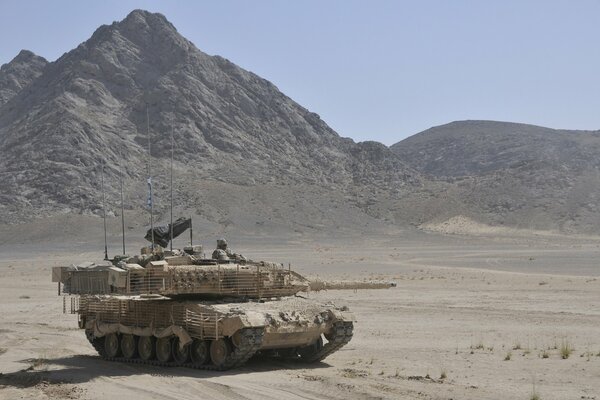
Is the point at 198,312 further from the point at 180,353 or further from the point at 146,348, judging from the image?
the point at 146,348

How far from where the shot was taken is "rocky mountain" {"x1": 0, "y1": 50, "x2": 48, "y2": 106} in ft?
479

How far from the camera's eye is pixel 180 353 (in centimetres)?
1816

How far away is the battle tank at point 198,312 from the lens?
→ 17.2m

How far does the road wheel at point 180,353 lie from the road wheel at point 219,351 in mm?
655

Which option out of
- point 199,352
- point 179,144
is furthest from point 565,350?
point 179,144

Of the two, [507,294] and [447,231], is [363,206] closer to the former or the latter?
[447,231]

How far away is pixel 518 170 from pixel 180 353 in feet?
412

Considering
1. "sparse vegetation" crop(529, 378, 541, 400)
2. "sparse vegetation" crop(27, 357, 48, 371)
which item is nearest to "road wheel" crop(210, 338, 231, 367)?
"sparse vegetation" crop(27, 357, 48, 371)

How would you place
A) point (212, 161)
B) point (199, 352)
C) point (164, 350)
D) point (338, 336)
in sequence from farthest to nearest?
1. point (212, 161)
2. point (164, 350)
3. point (338, 336)
4. point (199, 352)

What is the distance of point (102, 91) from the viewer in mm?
120500

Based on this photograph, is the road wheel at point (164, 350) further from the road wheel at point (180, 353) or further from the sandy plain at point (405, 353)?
the sandy plain at point (405, 353)

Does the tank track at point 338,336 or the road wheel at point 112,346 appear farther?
the road wheel at point 112,346

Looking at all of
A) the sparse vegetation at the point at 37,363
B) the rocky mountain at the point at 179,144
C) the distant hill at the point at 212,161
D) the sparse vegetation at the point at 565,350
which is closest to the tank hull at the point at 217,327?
the sparse vegetation at the point at 37,363

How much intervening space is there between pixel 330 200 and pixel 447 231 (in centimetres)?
1480
